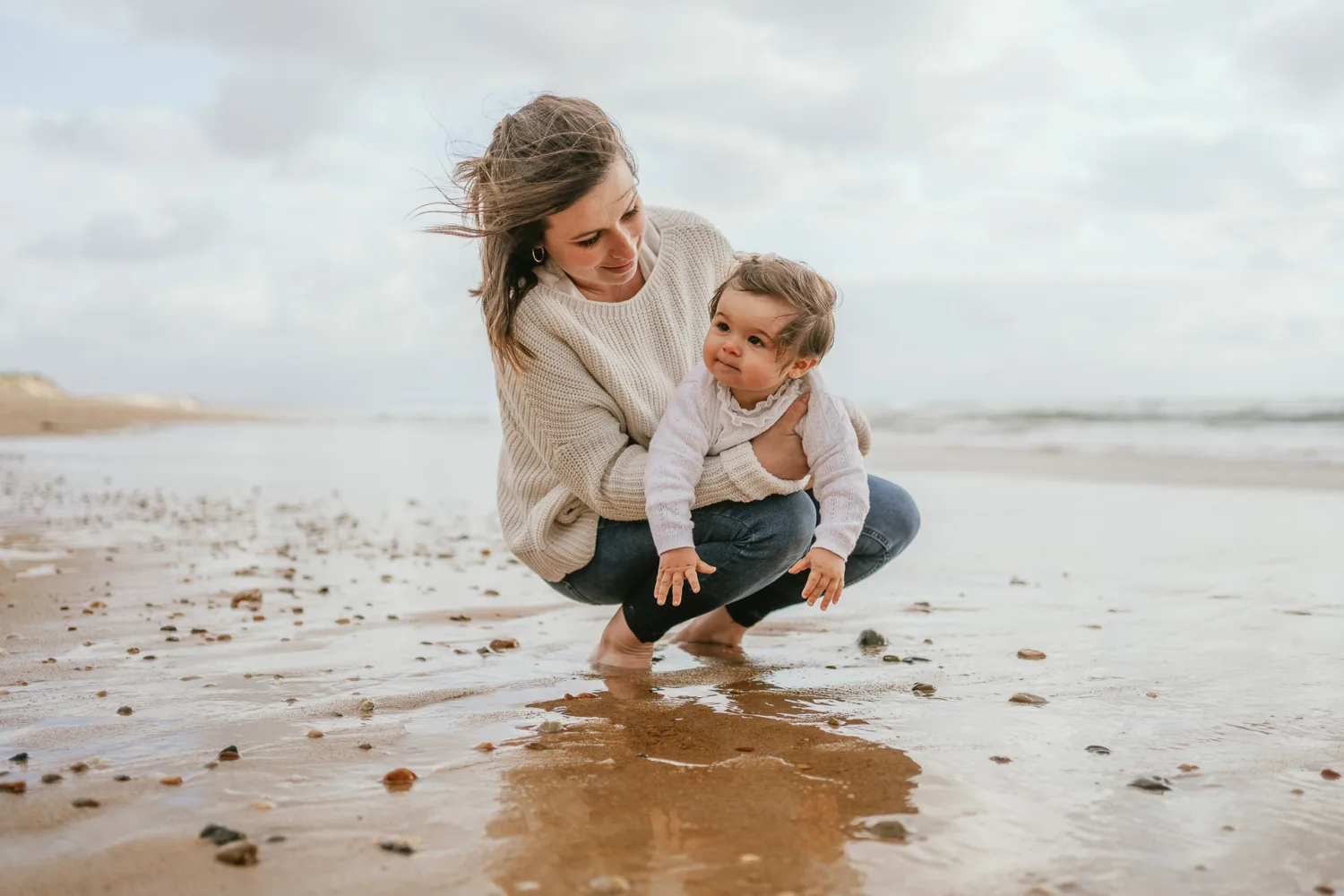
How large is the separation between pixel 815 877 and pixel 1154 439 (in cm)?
1704

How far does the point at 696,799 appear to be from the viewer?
2.30 m

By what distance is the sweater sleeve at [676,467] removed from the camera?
3.21 meters

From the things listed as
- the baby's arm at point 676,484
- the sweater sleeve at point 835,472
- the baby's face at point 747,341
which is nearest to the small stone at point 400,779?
the baby's arm at point 676,484

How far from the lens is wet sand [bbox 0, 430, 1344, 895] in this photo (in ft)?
6.50

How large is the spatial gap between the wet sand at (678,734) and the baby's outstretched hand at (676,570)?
340mm

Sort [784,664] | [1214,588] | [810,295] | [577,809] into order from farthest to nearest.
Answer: [1214,588] → [784,664] → [810,295] → [577,809]

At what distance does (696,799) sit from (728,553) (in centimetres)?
126

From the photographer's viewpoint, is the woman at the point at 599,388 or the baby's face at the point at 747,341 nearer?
the baby's face at the point at 747,341

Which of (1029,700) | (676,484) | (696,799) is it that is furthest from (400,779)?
(1029,700)

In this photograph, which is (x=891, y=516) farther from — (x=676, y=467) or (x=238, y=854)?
(x=238, y=854)

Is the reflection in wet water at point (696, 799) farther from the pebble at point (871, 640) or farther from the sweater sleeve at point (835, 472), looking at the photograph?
the pebble at point (871, 640)

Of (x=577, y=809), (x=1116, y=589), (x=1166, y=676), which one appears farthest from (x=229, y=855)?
(x=1116, y=589)

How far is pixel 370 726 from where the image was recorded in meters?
2.85

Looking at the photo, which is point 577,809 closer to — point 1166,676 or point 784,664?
point 784,664
